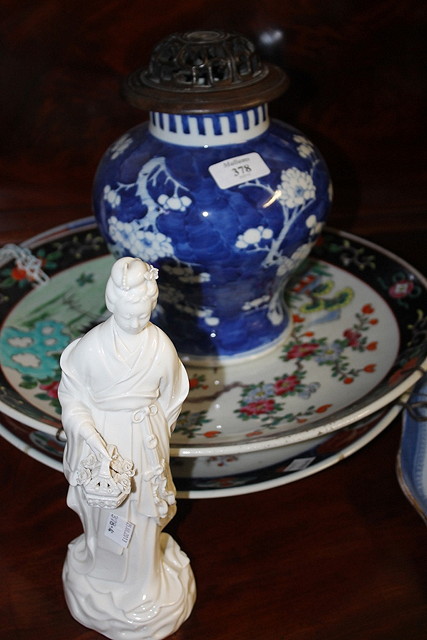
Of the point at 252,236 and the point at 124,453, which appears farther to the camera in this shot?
the point at 252,236

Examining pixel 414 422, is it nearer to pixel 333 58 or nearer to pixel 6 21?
pixel 333 58

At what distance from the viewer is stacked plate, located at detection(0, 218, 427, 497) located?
2.86ft

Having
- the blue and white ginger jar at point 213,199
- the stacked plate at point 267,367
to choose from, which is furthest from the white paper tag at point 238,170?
the stacked plate at point 267,367

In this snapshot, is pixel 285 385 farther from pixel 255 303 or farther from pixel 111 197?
pixel 111 197

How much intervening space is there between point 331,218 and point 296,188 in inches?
18.4

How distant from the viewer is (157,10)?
3.80ft

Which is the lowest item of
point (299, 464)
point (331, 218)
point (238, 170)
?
point (331, 218)

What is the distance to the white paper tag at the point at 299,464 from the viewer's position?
→ 0.88m

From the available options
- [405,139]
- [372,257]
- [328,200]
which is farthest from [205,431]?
[405,139]

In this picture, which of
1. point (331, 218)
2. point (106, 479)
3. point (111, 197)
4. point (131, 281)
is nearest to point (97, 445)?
point (106, 479)

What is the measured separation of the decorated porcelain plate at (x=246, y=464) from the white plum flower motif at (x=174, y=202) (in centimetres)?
27

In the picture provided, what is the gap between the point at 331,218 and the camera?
1384 mm

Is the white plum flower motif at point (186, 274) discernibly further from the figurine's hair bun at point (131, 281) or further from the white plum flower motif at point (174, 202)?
the figurine's hair bun at point (131, 281)

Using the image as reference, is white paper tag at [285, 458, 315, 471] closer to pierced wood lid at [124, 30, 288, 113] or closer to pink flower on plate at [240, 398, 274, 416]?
pink flower on plate at [240, 398, 274, 416]
